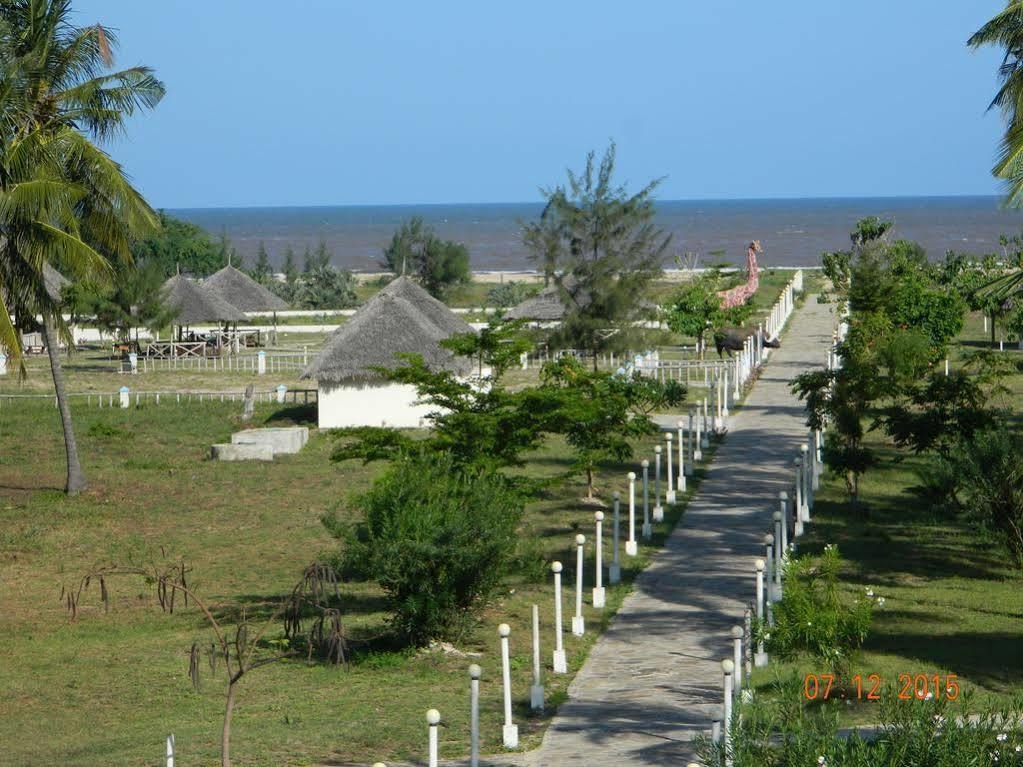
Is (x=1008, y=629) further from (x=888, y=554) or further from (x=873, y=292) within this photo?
(x=873, y=292)

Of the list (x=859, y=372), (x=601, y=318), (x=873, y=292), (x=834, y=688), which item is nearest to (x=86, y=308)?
(x=601, y=318)

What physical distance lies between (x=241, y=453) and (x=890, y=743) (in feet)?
70.5

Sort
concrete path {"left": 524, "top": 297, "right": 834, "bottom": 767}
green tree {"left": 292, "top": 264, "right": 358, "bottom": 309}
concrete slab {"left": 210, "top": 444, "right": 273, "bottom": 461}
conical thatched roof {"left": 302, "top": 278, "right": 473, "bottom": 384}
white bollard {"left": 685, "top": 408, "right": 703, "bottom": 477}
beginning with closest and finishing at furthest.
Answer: concrete path {"left": 524, "top": 297, "right": 834, "bottom": 767} → white bollard {"left": 685, "top": 408, "right": 703, "bottom": 477} → concrete slab {"left": 210, "top": 444, "right": 273, "bottom": 461} → conical thatched roof {"left": 302, "top": 278, "right": 473, "bottom": 384} → green tree {"left": 292, "top": 264, "right": 358, "bottom": 309}

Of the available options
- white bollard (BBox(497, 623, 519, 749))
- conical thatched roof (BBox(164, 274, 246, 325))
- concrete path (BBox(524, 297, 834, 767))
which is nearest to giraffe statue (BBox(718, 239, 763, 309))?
conical thatched roof (BBox(164, 274, 246, 325))

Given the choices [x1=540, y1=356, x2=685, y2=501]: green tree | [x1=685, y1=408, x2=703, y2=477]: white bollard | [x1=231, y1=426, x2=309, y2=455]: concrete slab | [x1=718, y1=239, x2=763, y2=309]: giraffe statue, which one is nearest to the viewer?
[x1=540, y1=356, x2=685, y2=501]: green tree

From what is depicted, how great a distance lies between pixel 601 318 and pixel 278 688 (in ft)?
67.7

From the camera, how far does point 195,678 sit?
8.62m

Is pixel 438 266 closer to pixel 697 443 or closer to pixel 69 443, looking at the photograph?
pixel 697 443

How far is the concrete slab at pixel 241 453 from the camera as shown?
28.7 metres

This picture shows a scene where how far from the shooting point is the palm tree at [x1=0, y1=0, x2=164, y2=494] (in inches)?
926

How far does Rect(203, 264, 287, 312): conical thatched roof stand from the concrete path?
27.8m

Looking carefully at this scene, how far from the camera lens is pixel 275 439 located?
29594 mm

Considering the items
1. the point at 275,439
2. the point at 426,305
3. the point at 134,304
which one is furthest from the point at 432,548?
the point at 134,304

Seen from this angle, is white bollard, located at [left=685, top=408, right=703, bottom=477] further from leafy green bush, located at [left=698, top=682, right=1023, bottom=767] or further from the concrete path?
leafy green bush, located at [left=698, top=682, right=1023, bottom=767]
